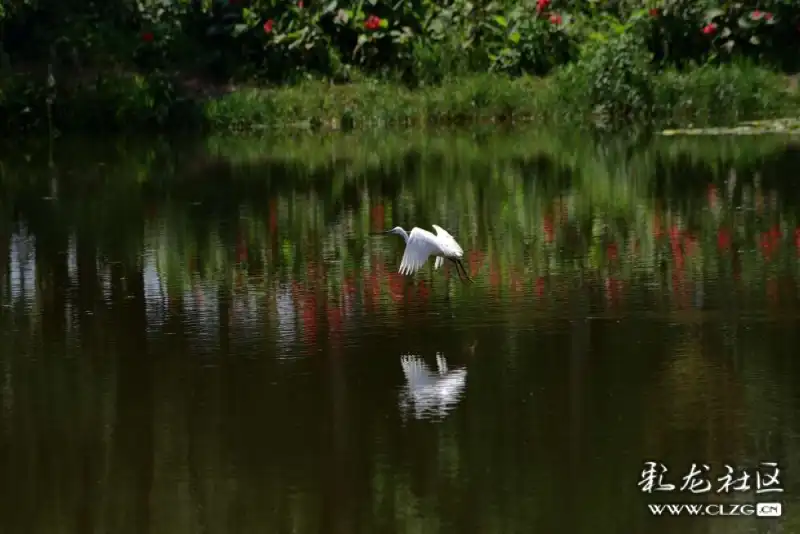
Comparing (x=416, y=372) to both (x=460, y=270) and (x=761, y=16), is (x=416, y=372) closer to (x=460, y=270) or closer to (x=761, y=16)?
(x=460, y=270)

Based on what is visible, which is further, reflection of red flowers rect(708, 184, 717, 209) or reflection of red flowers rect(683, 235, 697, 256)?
reflection of red flowers rect(708, 184, 717, 209)

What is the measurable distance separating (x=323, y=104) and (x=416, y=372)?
73.6 feet

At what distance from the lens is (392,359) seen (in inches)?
431

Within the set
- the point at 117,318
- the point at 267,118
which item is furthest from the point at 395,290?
the point at 267,118

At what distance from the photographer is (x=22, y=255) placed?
1664 centimetres

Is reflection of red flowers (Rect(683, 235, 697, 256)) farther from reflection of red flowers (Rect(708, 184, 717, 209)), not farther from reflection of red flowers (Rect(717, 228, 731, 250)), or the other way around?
reflection of red flowers (Rect(708, 184, 717, 209))

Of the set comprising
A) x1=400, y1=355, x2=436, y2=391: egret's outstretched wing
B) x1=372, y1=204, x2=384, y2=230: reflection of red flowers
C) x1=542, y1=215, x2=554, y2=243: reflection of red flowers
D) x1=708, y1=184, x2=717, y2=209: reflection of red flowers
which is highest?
x1=400, y1=355, x2=436, y2=391: egret's outstretched wing

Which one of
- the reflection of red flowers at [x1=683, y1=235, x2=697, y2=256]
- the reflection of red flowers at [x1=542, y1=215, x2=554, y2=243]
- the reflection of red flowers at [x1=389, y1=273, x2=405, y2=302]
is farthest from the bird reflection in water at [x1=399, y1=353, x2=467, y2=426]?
the reflection of red flowers at [x1=542, y1=215, x2=554, y2=243]

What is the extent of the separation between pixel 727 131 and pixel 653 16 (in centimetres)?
516

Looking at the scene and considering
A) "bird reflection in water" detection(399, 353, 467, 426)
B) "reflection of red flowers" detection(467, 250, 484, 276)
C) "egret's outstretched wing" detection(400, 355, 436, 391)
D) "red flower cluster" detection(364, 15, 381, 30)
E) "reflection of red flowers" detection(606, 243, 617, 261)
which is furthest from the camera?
"red flower cluster" detection(364, 15, 381, 30)

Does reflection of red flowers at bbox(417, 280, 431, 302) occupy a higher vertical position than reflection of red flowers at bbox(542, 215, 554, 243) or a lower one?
higher

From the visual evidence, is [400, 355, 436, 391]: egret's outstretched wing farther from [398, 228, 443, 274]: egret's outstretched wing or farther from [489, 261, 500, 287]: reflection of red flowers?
[489, 261, 500, 287]: reflection of red flowers

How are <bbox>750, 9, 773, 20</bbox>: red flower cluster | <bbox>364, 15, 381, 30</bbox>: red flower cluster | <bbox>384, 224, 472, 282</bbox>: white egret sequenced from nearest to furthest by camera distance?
1. <bbox>384, 224, 472, 282</bbox>: white egret
2. <bbox>750, 9, 773, 20</bbox>: red flower cluster
3. <bbox>364, 15, 381, 30</bbox>: red flower cluster

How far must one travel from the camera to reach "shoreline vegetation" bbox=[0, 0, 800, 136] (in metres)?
31.0
